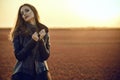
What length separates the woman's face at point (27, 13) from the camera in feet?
7.13

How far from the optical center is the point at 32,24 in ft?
7.17

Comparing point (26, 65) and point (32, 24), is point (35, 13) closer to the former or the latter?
point (32, 24)

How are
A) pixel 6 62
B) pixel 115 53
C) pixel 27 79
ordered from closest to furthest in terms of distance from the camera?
pixel 27 79 → pixel 6 62 → pixel 115 53

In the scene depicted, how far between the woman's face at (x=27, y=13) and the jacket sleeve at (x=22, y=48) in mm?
146

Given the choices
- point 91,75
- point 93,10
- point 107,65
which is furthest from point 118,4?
point 91,75

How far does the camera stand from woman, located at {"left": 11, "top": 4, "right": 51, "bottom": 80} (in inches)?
81.9

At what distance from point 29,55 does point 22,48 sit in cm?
6

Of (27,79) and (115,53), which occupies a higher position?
(27,79)

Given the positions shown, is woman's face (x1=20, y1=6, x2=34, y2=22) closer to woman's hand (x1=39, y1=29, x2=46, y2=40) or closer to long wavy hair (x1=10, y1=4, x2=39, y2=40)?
long wavy hair (x1=10, y1=4, x2=39, y2=40)

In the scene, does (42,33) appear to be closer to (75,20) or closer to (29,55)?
(29,55)

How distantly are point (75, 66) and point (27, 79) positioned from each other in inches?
144

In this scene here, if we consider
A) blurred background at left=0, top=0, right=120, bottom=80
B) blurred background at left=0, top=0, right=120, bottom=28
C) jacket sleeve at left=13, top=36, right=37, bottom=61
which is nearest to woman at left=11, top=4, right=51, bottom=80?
jacket sleeve at left=13, top=36, right=37, bottom=61

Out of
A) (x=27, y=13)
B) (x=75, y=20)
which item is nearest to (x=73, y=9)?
A: (x=75, y=20)

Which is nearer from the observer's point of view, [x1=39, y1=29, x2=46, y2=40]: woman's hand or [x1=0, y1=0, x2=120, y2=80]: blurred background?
[x1=39, y1=29, x2=46, y2=40]: woman's hand
